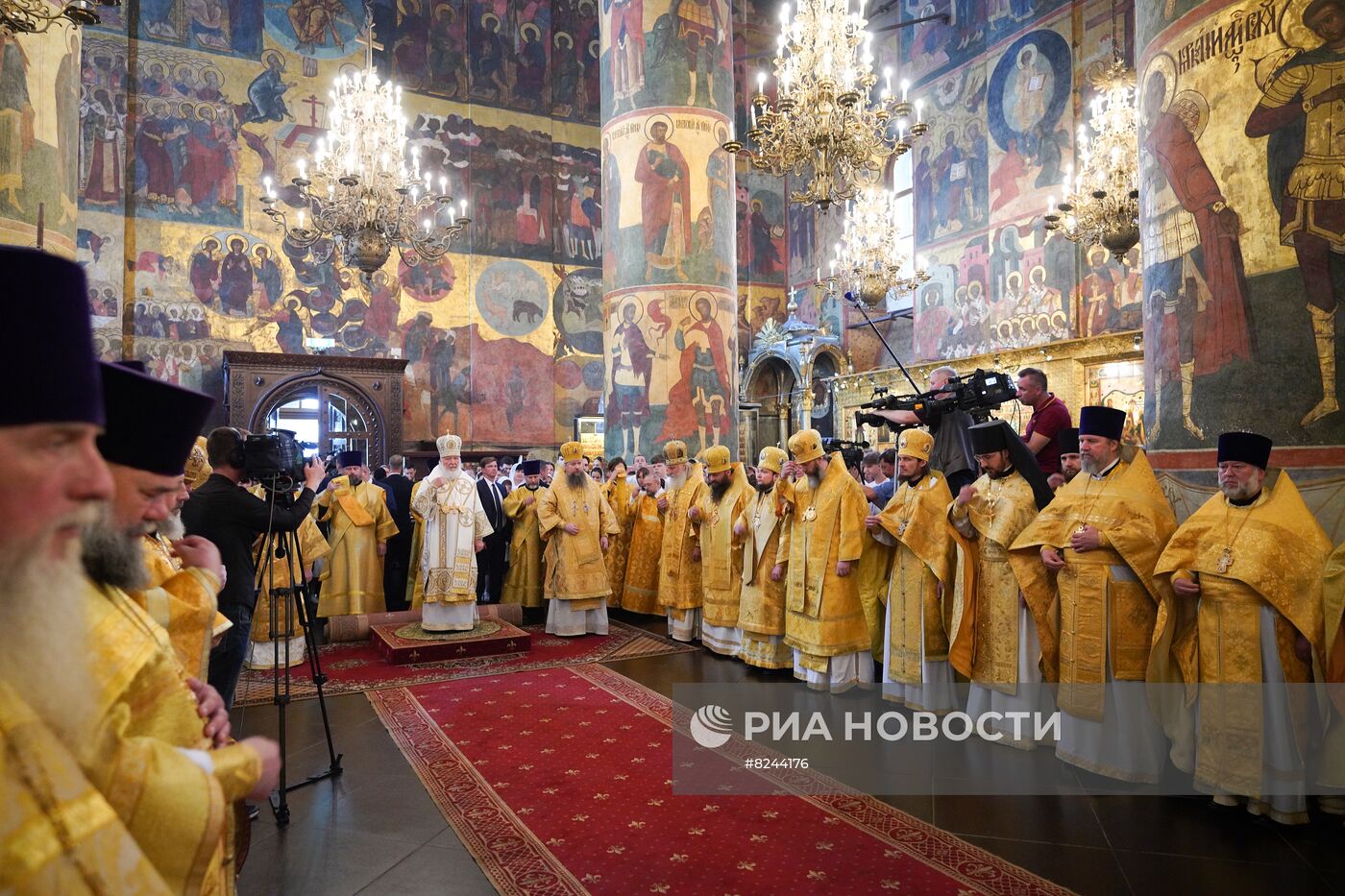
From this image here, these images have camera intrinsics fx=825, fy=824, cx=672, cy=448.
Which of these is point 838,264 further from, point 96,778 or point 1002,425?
point 96,778

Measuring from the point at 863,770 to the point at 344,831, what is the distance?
9.60ft

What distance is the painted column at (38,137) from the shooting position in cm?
558

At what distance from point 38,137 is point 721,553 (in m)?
6.40

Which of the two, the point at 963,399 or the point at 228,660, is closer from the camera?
the point at 228,660

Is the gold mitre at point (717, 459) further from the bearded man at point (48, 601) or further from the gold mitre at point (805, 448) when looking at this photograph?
the bearded man at point (48, 601)

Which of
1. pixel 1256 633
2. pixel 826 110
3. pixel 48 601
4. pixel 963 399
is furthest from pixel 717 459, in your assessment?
pixel 48 601

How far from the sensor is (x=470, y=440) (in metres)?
18.6

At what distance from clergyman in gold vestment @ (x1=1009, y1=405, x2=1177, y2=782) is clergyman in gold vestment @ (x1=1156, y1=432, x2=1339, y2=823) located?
1.00 feet

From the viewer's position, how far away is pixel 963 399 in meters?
6.01

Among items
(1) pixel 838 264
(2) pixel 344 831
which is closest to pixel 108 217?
(1) pixel 838 264

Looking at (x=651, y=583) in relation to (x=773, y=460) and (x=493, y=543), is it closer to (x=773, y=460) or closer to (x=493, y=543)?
(x=493, y=543)

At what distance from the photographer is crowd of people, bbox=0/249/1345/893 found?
43.6 inches

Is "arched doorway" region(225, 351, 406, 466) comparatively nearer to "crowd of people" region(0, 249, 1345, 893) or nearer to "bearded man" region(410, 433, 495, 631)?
"crowd of people" region(0, 249, 1345, 893)

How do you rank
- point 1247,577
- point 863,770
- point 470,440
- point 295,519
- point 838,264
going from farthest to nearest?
point 470,440 → point 838,264 → point 863,770 → point 295,519 → point 1247,577
